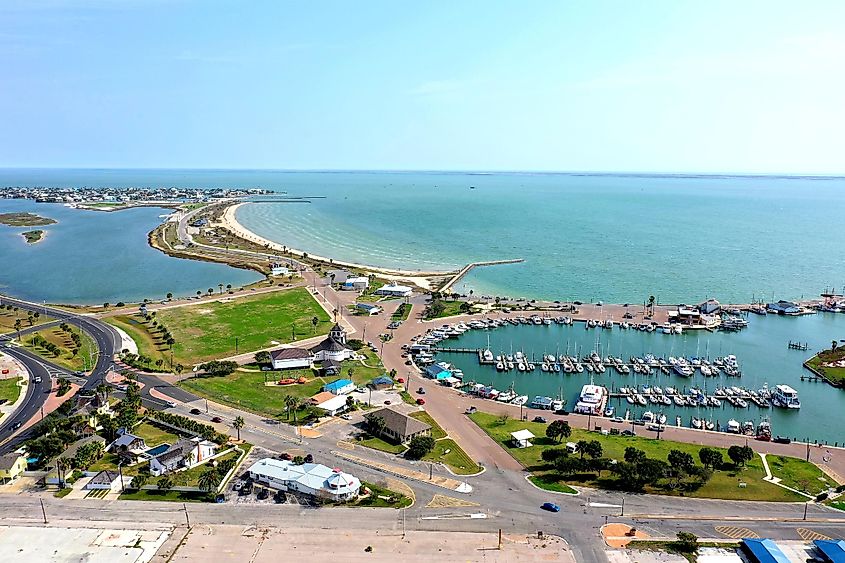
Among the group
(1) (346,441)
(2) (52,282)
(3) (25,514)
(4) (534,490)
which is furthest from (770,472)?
(2) (52,282)

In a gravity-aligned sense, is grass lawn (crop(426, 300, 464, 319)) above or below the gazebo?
above

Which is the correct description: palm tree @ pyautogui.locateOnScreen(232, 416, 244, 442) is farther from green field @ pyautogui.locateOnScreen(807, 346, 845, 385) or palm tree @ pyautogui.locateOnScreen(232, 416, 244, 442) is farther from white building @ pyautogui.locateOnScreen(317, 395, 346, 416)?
green field @ pyautogui.locateOnScreen(807, 346, 845, 385)

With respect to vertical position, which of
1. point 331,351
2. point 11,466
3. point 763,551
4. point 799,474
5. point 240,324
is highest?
point 331,351

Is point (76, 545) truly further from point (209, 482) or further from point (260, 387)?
point (260, 387)

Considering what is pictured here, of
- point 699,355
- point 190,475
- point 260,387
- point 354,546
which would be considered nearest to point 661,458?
point 354,546

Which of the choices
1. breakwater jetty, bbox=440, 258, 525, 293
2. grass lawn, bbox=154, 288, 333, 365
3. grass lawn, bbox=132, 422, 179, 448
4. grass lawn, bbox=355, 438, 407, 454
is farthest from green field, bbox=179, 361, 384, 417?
breakwater jetty, bbox=440, 258, 525, 293

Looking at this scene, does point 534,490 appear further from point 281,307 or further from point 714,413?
point 281,307
